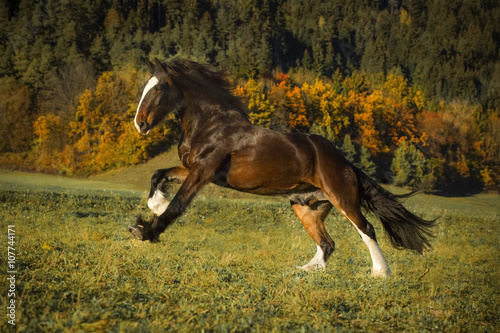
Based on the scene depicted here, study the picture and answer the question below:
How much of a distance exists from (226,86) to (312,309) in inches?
143

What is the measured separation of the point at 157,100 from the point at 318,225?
3106 mm

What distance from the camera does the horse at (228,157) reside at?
574 centimetres

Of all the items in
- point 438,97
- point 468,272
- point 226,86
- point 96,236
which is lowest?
point 438,97

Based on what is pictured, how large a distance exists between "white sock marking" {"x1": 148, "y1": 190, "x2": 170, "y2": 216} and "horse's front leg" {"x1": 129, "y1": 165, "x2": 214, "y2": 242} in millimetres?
586

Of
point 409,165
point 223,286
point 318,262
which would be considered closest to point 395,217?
point 318,262

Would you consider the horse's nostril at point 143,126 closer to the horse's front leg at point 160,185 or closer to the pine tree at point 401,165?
the horse's front leg at point 160,185

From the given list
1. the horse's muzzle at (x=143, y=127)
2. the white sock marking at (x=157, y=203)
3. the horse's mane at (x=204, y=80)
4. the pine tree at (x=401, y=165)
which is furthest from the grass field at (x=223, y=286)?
the pine tree at (x=401, y=165)

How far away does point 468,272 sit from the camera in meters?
7.26

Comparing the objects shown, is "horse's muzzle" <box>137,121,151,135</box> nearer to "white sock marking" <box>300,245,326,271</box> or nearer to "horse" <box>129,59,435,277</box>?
"horse" <box>129,59,435,277</box>

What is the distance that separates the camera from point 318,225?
7.00 metres

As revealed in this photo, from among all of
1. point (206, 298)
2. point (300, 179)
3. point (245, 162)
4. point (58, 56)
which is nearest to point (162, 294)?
point (206, 298)

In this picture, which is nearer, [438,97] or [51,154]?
[51,154]

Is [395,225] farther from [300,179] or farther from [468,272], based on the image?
[300,179]

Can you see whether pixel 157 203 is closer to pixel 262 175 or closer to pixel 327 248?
pixel 262 175
